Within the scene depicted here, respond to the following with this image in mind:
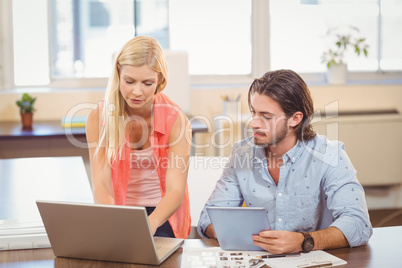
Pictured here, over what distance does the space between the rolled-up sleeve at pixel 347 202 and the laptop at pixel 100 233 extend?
563mm

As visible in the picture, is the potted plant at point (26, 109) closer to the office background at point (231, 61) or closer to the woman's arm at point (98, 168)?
the office background at point (231, 61)

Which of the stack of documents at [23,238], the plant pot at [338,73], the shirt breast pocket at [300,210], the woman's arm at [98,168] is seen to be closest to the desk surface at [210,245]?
the stack of documents at [23,238]

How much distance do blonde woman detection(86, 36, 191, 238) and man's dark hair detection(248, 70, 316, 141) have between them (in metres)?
0.34

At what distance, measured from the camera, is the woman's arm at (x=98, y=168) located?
2.17m

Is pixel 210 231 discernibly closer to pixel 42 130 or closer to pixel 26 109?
pixel 42 130

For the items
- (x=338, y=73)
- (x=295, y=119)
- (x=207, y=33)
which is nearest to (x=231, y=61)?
(x=207, y=33)

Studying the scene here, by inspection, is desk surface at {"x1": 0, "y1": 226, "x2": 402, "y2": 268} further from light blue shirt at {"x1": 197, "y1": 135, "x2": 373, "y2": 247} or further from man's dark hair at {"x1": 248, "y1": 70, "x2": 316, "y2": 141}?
man's dark hair at {"x1": 248, "y1": 70, "x2": 316, "y2": 141}

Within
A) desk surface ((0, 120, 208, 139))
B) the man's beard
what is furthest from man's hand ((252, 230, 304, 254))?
desk surface ((0, 120, 208, 139))

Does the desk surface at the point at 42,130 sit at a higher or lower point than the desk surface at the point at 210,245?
higher

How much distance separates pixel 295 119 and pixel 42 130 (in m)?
2.13

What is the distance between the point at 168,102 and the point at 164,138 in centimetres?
16

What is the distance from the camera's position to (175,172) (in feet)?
7.02

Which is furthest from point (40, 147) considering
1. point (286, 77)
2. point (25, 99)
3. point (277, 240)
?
point (277, 240)

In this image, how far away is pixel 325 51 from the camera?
4.87m
